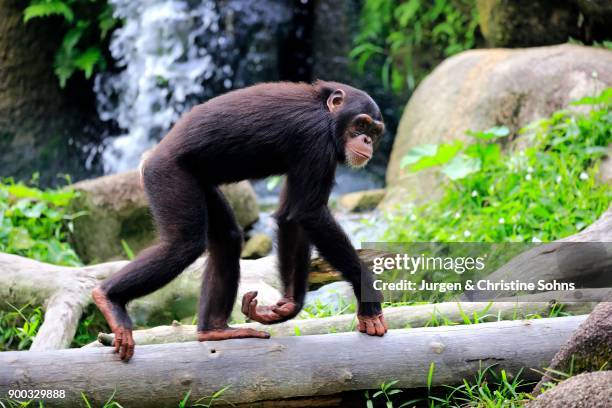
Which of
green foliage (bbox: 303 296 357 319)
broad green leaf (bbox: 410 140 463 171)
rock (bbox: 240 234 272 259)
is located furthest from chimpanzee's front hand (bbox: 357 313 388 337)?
rock (bbox: 240 234 272 259)

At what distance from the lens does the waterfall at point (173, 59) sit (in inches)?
542

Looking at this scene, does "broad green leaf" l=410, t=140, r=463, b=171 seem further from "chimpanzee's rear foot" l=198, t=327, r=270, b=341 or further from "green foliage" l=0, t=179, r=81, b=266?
"chimpanzee's rear foot" l=198, t=327, r=270, b=341

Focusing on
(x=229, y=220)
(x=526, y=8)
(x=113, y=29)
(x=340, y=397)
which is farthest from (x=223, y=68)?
(x=340, y=397)

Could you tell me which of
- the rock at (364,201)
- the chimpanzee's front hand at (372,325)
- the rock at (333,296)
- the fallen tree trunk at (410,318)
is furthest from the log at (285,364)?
the rock at (364,201)

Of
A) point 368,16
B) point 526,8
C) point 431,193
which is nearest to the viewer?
point 431,193

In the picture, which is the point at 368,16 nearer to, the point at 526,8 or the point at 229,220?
the point at 526,8

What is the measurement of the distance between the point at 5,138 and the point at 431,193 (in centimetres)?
752

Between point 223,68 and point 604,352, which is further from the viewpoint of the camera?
point 223,68

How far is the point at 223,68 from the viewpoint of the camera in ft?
47.0

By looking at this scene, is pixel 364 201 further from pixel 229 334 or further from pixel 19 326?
pixel 229 334

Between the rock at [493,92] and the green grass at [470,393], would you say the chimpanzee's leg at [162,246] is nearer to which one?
the green grass at [470,393]

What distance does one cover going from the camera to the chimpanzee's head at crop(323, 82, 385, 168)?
204 inches

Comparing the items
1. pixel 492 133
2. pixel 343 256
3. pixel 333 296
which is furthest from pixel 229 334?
pixel 492 133

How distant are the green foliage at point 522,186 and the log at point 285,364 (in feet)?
8.86
